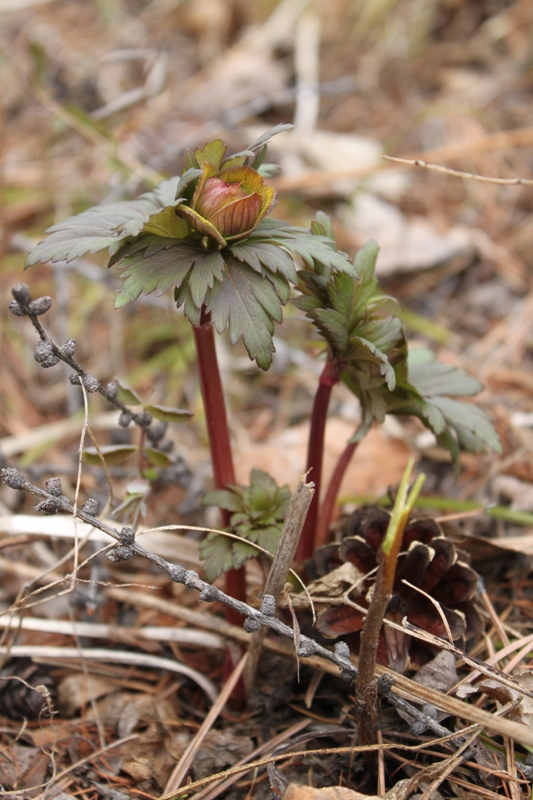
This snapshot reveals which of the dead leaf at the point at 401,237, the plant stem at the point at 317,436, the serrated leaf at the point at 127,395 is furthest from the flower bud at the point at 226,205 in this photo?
the dead leaf at the point at 401,237

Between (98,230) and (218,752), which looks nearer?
(98,230)

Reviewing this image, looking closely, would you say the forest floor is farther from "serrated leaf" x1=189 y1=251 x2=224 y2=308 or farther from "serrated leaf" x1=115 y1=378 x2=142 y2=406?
"serrated leaf" x1=189 y1=251 x2=224 y2=308

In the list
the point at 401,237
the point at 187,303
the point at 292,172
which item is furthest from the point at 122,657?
the point at 292,172

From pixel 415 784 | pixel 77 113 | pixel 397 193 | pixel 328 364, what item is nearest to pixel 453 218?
pixel 397 193

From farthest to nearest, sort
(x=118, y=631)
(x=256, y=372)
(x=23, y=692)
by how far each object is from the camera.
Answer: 1. (x=256, y=372)
2. (x=118, y=631)
3. (x=23, y=692)

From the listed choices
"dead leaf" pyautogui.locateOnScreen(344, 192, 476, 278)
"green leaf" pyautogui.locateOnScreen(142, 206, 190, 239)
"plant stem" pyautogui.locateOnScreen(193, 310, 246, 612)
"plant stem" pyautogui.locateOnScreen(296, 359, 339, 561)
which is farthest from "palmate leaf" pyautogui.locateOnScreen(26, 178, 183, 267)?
"dead leaf" pyautogui.locateOnScreen(344, 192, 476, 278)

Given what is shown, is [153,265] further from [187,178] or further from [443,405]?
[443,405]

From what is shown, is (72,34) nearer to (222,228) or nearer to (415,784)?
(222,228)
